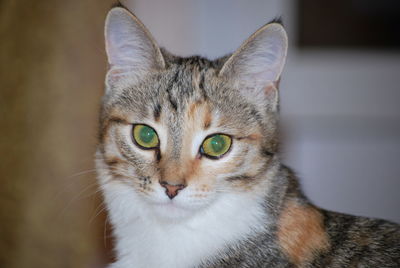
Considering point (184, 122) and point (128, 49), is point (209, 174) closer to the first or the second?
point (184, 122)

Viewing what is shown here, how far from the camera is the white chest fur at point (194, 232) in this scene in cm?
154

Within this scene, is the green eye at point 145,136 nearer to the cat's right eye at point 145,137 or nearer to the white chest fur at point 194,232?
the cat's right eye at point 145,137

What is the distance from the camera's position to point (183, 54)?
3.40 meters

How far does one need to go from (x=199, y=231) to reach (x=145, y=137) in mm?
366

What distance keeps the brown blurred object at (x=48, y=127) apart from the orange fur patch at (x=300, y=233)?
1.04m

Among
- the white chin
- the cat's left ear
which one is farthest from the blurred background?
the cat's left ear

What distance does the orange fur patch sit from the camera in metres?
1.55

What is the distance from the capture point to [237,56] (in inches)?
65.2

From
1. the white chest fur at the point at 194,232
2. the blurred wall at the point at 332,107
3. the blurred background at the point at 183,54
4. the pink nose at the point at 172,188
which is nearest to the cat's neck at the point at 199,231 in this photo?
the white chest fur at the point at 194,232

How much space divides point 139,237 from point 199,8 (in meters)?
2.20

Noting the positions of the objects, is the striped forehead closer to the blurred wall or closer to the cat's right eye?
the cat's right eye

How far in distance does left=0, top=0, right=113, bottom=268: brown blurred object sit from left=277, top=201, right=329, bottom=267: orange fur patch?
3.41 feet

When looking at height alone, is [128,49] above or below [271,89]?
above

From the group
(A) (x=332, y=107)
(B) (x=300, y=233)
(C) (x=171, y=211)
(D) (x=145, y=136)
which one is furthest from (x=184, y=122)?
(A) (x=332, y=107)
